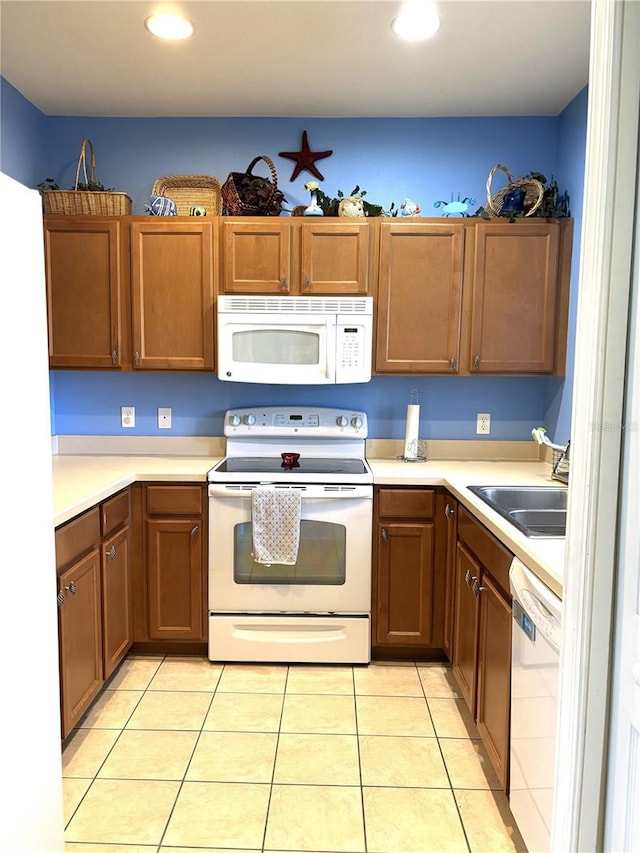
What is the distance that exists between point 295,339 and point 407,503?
3.09ft

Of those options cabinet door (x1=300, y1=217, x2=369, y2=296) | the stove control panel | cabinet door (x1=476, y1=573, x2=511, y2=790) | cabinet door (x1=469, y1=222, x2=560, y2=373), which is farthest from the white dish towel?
cabinet door (x1=469, y1=222, x2=560, y2=373)

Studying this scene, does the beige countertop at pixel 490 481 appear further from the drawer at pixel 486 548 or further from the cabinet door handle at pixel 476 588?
the cabinet door handle at pixel 476 588

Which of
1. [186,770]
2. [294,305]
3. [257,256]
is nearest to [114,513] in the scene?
[186,770]

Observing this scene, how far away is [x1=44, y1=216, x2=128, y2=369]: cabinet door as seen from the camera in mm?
2902

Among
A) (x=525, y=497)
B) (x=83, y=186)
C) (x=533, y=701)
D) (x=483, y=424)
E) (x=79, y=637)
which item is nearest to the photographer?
(x=533, y=701)

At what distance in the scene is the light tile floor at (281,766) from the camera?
1.79m

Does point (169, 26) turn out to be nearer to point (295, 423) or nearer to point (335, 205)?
point (335, 205)

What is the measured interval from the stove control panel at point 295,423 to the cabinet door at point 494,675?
4.00ft

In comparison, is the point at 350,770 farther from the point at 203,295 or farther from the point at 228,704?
the point at 203,295

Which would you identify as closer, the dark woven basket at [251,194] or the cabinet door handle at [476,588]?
the cabinet door handle at [476,588]

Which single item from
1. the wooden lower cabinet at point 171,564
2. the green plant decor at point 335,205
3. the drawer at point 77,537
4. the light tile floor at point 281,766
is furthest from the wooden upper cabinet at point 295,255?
the light tile floor at point 281,766

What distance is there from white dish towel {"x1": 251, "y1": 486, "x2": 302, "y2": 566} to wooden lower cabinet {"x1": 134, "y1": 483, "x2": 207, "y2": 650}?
0.90ft

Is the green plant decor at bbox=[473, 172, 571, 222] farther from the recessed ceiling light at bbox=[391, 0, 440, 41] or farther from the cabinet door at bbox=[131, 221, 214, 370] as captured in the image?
the cabinet door at bbox=[131, 221, 214, 370]

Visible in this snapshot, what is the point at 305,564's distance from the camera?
2.76 m
